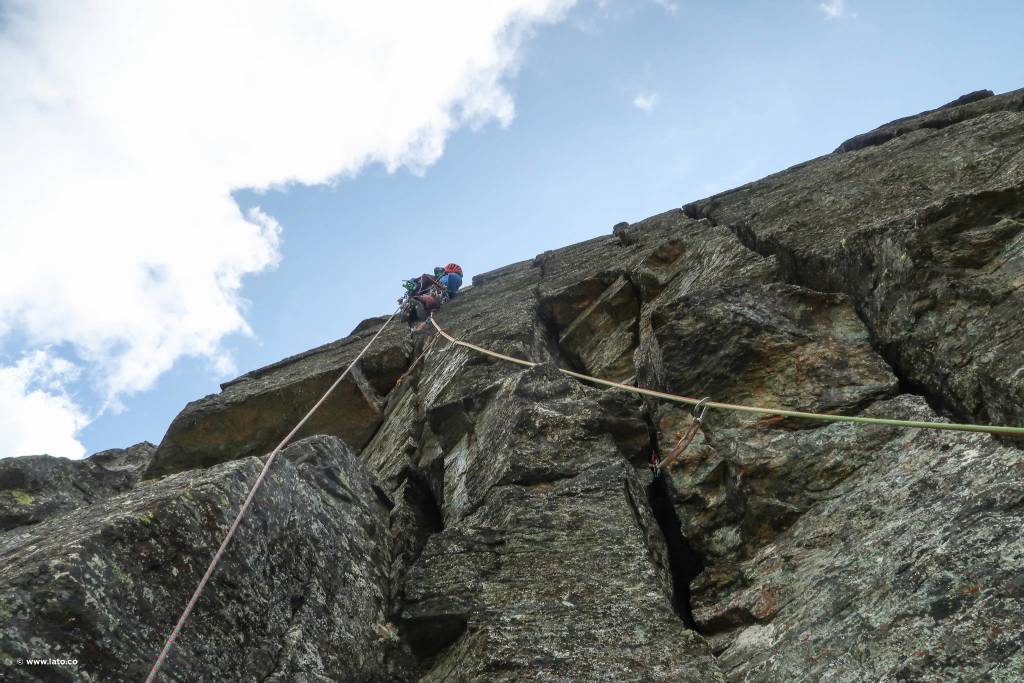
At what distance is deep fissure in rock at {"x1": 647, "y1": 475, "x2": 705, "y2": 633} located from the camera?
5875 mm

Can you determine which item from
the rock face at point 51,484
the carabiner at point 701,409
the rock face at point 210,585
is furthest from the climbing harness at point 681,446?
the rock face at point 51,484

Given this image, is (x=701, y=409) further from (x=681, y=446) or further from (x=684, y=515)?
(x=684, y=515)

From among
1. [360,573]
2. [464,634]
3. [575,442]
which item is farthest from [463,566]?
[575,442]

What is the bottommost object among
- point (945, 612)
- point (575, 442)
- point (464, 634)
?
point (945, 612)

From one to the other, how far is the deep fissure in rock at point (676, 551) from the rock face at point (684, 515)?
3 centimetres

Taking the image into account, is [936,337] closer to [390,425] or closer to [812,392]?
[812,392]

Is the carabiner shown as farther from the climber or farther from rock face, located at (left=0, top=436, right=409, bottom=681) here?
the climber

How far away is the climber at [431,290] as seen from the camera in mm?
15344

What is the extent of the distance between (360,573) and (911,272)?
5408 millimetres

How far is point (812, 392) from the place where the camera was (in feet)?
22.3

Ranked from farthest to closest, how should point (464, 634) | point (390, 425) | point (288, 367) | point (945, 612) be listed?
point (288, 367), point (390, 425), point (464, 634), point (945, 612)

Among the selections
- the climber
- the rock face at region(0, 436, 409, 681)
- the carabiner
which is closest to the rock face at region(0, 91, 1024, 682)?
the rock face at region(0, 436, 409, 681)

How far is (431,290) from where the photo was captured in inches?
646

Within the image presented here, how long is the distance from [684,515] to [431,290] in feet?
35.0
